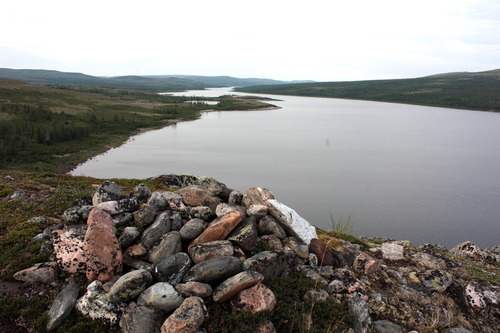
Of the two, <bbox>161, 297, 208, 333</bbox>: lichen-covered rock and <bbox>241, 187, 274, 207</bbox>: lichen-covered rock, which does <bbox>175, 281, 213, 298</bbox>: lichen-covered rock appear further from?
<bbox>241, 187, 274, 207</bbox>: lichen-covered rock

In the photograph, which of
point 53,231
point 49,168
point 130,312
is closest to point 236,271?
point 130,312

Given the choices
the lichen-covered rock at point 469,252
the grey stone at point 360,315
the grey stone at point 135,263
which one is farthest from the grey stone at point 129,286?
the lichen-covered rock at point 469,252

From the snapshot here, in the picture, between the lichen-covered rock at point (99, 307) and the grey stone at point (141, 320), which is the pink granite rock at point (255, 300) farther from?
the lichen-covered rock at point (99, 307)

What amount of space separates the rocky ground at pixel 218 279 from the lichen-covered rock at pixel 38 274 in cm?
2

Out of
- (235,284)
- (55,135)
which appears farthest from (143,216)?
(55,135)

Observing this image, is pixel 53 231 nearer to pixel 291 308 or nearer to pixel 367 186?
pixel 291 308

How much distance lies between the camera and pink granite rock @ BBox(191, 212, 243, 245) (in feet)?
24.0

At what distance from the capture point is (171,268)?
20.5ft

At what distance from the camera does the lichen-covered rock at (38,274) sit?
6281 millimetres

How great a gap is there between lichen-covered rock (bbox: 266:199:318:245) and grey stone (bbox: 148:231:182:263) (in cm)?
283

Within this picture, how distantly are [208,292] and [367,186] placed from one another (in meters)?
29.4

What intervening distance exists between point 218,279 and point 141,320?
5.03ft

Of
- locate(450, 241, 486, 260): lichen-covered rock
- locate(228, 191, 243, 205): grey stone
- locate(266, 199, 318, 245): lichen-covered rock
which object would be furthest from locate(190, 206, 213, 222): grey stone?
locate(450, 241, 486, 260): lichen-covered rock

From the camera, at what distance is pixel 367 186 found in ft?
106
